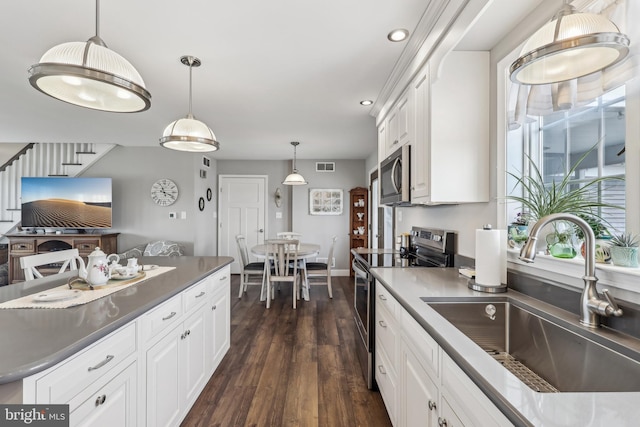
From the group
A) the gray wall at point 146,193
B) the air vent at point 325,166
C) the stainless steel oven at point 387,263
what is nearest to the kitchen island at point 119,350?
the stainless steel oven at point 387,263

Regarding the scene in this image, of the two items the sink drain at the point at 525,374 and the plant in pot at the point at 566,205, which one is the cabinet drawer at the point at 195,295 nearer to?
the sink drain at the point at 525,374

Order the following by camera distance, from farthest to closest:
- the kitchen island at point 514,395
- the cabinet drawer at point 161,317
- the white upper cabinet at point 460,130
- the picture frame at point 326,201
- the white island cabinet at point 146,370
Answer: the picture frame at point 326,201
the white upper cabinet at point 460,130
the cabinet drawer at point 161,317
the white island cabinet at point 146,370
the kitchen island at point 514,395

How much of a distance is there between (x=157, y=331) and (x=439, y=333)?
128cm

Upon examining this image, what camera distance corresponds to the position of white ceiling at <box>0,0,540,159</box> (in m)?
1.62

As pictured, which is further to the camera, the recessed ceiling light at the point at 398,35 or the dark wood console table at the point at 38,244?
the dark wood console table at the point at 38,244

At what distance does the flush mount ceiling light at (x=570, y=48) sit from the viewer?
79cm

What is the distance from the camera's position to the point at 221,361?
2.50 m

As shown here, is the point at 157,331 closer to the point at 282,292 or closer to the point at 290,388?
the point at 290,388

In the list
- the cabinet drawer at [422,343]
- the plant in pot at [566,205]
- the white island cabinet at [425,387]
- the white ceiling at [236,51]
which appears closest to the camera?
the white island cabinet at [425,387]

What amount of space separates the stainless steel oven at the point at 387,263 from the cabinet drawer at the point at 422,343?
0.76m

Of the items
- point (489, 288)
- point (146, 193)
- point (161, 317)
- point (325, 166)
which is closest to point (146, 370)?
point (161, 317)

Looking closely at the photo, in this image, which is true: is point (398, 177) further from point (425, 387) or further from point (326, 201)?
point (326, 201)

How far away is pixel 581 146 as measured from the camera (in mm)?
1271

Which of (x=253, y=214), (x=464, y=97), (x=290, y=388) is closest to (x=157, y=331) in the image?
(x=290, y=388)
